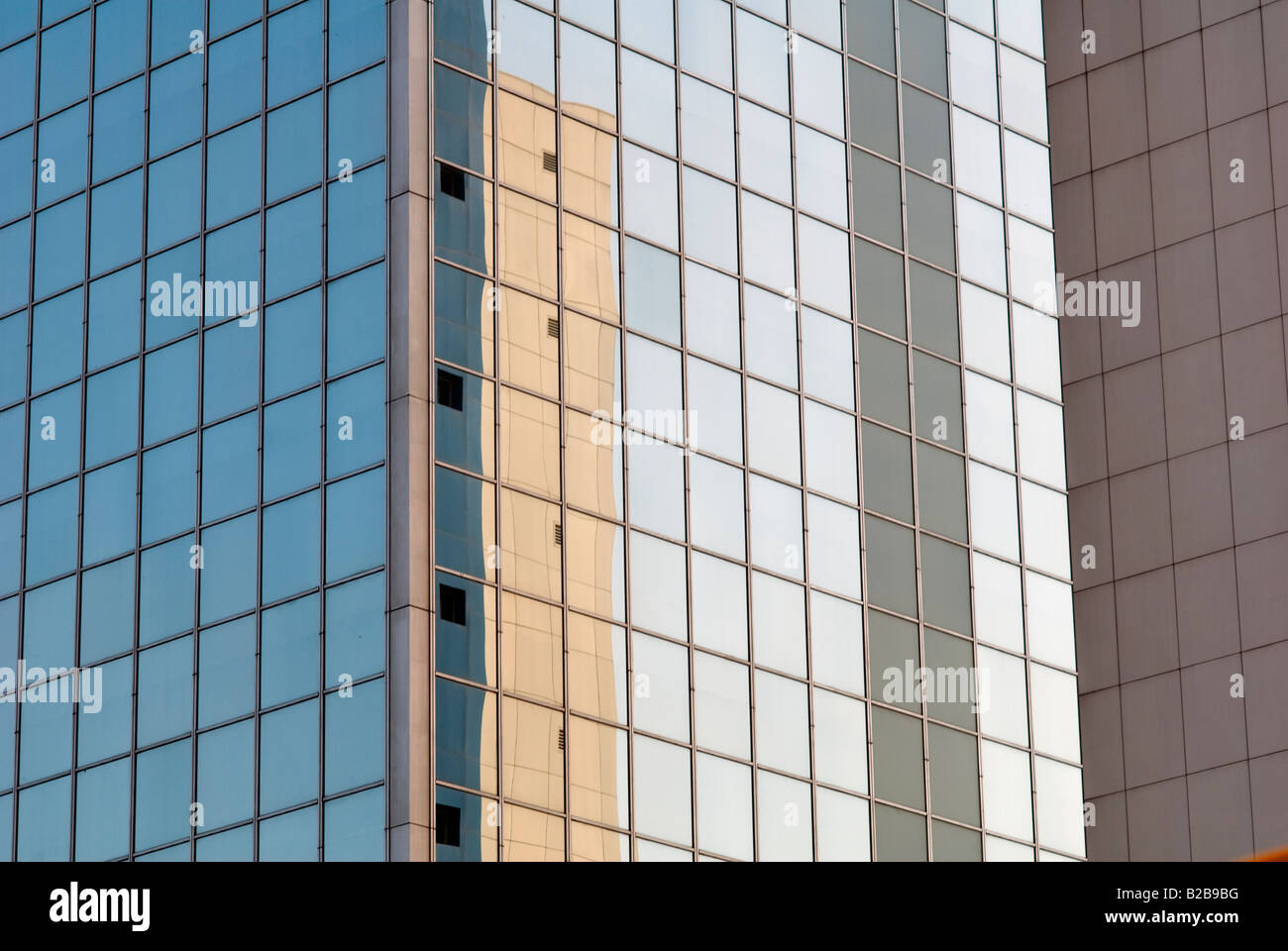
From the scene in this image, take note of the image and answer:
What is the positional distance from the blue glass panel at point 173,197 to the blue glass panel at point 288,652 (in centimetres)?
1000

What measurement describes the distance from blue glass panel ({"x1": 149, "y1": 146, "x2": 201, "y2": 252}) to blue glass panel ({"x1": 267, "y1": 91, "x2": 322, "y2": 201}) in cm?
248

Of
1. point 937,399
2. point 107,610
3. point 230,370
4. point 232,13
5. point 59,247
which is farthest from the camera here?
point 937,399

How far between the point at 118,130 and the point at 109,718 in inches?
558

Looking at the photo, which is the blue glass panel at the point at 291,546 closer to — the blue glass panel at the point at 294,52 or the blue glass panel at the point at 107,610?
the blue glass panel at the point at 107,610

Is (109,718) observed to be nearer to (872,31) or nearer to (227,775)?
(227,775)

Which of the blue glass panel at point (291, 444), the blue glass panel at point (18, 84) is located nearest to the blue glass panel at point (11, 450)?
the blue glass panel at point (18, 84)

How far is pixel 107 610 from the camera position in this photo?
52531 mm

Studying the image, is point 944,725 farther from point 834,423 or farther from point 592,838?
point 592,838

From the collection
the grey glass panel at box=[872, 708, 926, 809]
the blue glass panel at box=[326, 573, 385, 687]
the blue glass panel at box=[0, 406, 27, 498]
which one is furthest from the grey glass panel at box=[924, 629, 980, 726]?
the blue glass panel at box=[0, 406, 27, 498]

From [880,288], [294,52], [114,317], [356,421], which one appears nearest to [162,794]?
[356,421]

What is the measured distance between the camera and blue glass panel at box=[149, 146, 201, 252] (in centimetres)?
5353

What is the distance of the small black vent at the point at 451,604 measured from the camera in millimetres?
46906
